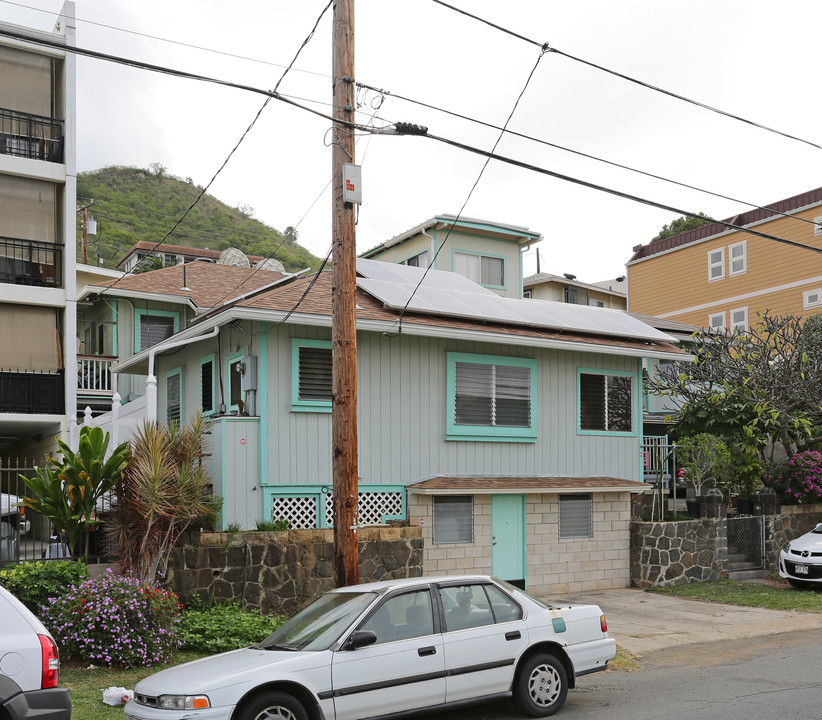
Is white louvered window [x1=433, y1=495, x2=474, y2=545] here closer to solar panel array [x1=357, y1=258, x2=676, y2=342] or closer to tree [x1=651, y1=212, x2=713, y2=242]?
solar panel array [x1=357, y1=258, x2=676, y2=342]

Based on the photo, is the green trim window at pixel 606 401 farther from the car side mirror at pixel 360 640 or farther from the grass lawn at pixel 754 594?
the car side mirror at pixel 360 640

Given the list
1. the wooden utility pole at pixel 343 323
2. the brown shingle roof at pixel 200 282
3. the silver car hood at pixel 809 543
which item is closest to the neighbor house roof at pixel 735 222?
the silver car hood at pixel 809 543

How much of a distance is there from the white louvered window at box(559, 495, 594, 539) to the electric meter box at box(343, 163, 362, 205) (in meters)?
9.31

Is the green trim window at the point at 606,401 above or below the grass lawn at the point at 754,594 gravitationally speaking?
above

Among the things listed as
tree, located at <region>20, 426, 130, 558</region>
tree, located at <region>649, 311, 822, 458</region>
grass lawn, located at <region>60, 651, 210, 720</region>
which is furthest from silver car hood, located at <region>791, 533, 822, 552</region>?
tree, located at <region>20, 426, 130, 558</region>

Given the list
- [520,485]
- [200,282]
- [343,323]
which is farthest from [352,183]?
[200,282]

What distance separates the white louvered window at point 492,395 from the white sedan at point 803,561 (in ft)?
19.7

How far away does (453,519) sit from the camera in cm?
1603

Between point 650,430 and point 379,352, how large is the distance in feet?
49.9

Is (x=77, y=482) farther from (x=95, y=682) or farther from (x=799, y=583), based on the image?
(x=799, y=583)

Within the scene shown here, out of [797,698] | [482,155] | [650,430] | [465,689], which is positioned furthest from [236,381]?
[650,430]

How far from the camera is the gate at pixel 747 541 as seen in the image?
765 inches

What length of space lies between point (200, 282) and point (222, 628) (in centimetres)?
1909

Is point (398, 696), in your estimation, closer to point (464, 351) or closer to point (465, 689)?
point (465, 689)
